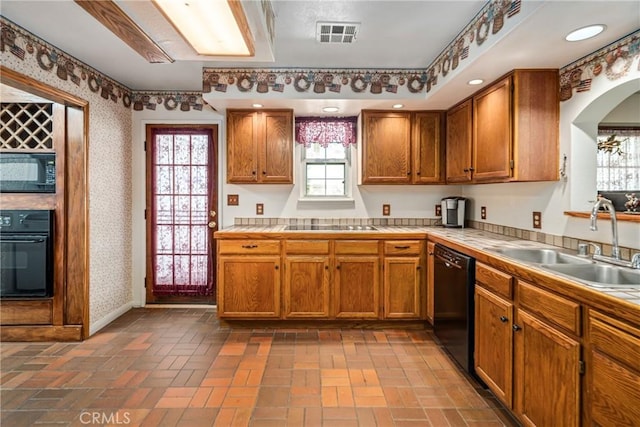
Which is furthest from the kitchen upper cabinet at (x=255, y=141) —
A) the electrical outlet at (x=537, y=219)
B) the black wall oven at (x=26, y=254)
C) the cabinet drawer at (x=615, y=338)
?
the cabinet drawer at (x=615, y=338)

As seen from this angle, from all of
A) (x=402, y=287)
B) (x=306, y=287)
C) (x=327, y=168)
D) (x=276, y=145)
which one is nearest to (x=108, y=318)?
(x=306, y=287)

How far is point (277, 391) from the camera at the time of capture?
2246 millimetres

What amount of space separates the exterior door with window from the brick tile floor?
773mm

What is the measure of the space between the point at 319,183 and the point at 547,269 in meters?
2.58

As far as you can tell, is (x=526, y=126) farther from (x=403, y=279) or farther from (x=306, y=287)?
(x=306, y=287)

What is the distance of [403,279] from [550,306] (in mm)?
1688

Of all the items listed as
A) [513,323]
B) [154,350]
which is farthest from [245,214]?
[513,323]

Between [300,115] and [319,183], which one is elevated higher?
[300,115]

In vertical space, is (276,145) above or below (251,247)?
above

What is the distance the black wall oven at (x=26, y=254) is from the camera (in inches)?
118

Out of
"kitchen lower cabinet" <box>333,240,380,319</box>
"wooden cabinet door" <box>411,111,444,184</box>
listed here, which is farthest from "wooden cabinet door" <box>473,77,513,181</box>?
"kitchen lower cabinet" <box>333,240,380,319</box>

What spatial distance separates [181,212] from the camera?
12.9 feet

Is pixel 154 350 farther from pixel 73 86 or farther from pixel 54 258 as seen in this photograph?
pixel 73 86

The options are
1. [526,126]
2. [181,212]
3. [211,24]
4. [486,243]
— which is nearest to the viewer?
[211,24]
